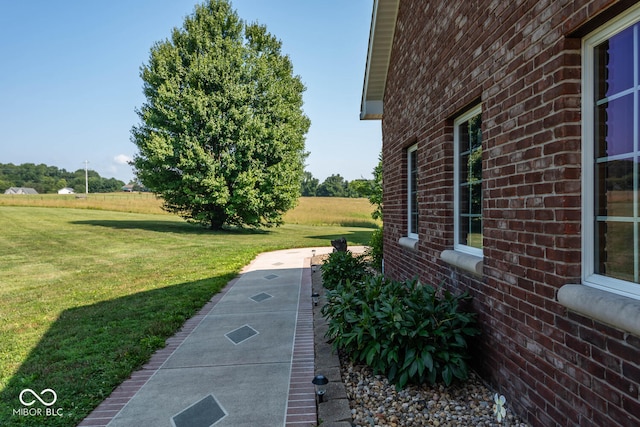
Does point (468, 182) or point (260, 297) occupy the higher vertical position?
point (468, 182)

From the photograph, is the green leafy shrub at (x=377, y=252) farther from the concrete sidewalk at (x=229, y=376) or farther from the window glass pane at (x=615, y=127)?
the window glass pane at (x=615, y=127)

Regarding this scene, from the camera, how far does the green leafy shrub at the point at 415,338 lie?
3117 millimetres

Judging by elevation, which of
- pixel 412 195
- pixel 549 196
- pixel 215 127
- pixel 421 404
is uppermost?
pixel 215 127

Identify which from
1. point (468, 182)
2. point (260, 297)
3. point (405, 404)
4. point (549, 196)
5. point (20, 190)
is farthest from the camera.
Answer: point (20, 190)

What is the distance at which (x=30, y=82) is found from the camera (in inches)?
851

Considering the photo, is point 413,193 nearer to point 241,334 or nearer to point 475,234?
point 475,234

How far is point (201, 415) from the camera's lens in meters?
3.05

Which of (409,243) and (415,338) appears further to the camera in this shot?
(409,243)

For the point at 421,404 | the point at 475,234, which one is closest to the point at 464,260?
the point at 475,234

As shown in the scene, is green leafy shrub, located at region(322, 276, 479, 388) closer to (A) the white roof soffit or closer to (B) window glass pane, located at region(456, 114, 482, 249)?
(B) window glass pane, located at region(456, 114, 482, 249)

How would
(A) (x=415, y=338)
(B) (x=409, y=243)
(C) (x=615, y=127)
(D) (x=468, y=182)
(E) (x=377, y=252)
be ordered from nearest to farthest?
(C) (x=615, y=127), (A) (x=415, y=338), (D) (x=468, y=182), (B) (x=409, y=243), (E) (x=377, y=252)

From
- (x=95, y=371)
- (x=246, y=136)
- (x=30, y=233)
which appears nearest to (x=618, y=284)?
(x=95, y=371)

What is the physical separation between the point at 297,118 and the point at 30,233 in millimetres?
15357

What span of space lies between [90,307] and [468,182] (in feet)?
21.0
